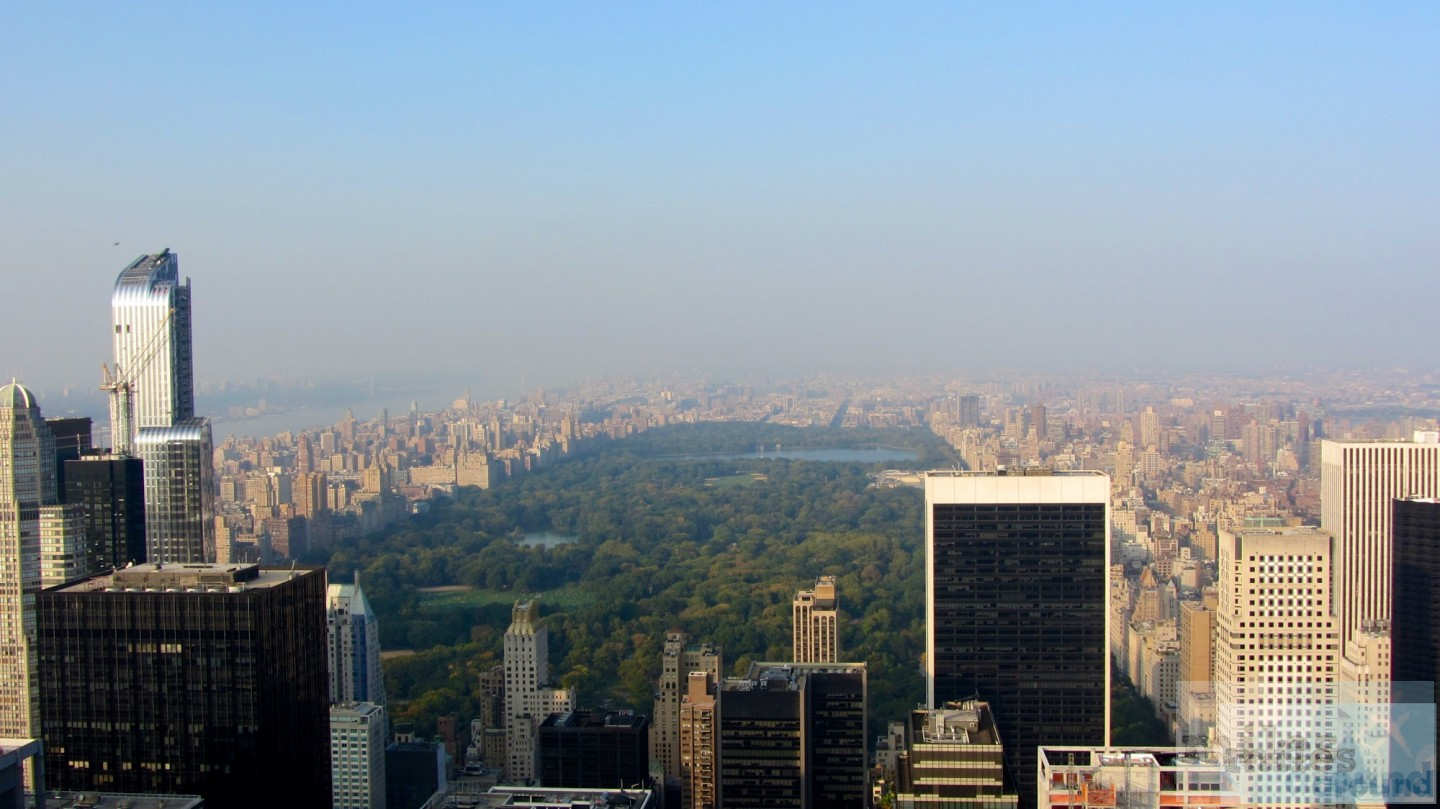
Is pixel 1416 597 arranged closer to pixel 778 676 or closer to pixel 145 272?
pixel 778 676

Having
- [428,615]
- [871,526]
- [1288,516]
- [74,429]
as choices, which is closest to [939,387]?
[871,526]

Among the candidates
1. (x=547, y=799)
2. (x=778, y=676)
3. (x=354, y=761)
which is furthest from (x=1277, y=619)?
(x=354, y=761)

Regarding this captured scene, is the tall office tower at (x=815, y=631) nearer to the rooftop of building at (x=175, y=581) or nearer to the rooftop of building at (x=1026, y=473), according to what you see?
the rooftop of building at (x=1026, y=473)

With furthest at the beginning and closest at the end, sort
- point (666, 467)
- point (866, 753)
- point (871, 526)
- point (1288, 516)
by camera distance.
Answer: point (666, 467), point (871, 526), point (1288, 516), point (866, 753)

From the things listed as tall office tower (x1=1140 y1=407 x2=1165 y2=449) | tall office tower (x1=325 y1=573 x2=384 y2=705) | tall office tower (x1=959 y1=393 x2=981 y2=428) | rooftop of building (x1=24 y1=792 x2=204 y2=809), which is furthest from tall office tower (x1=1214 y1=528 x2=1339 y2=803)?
tall office tower (x1=325 y1=573 x2=384 y2=705)

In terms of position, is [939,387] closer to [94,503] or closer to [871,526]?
[871,526]

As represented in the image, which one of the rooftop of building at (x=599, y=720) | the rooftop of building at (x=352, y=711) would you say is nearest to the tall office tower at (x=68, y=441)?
the rooftop of building at (x=352, y=711)
